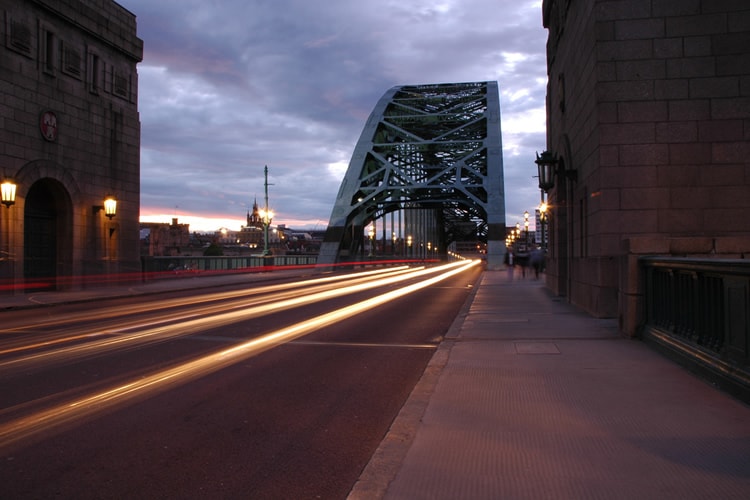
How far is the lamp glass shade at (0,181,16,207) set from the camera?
1927cm

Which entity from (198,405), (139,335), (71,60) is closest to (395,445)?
(198,405)

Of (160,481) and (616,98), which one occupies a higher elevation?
(616,98)

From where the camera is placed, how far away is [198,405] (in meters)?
6.08

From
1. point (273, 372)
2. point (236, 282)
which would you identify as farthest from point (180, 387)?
point (236, 282)

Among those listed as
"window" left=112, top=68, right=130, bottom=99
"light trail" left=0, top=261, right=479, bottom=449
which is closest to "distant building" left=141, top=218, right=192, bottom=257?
"window" left=112, top=68, right=130, bottom=99

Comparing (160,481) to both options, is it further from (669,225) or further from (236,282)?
(236,282)

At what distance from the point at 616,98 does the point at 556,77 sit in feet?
25.9

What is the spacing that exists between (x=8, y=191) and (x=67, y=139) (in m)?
4.62

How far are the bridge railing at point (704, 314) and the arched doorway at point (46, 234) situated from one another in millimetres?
21683

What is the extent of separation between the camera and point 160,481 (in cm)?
410

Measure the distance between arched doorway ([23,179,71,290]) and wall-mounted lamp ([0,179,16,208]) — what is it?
2.90 metres

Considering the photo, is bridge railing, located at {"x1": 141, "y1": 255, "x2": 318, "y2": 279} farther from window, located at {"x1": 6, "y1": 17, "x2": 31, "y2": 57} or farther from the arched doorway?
window, located at {"x1": 6, "y1": 17, "x2": 31, "y2": 57}

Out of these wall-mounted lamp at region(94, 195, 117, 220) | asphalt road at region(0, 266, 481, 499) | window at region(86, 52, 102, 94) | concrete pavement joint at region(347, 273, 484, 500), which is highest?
window at region(86, 52, 102, 94)

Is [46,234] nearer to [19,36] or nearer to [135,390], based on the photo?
[19,36]
